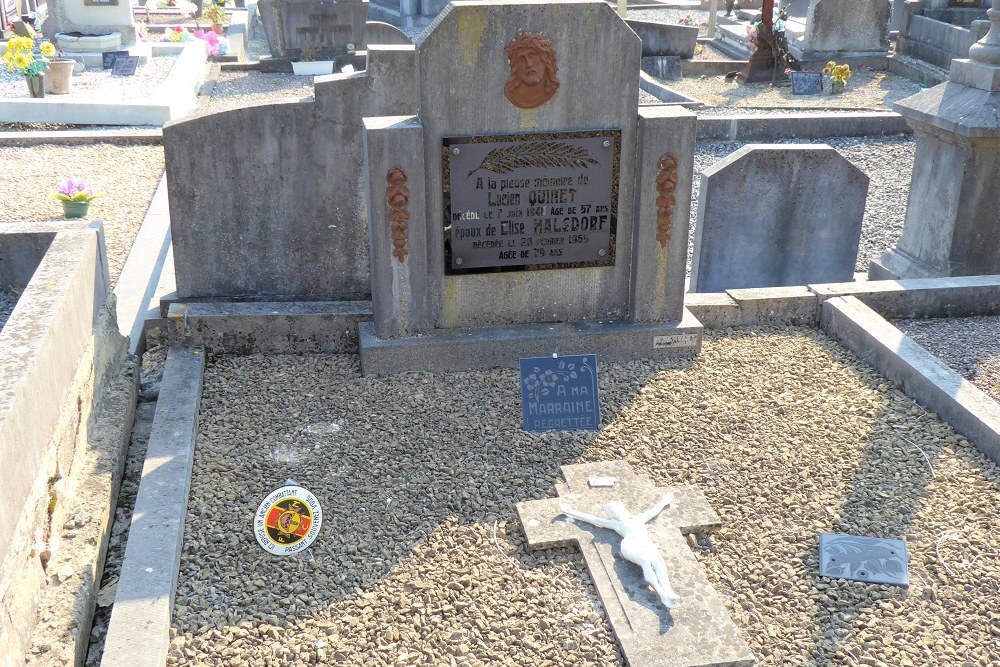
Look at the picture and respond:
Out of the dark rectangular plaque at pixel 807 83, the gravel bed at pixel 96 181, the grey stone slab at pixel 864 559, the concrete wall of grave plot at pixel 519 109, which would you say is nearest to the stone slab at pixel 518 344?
the concrete wall of grave plot at pixel 519 109

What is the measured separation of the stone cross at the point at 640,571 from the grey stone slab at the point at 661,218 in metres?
1.42

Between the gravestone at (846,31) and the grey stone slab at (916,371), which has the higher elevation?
the gravestone at (846,31)

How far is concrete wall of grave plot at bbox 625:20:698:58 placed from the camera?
1644cm

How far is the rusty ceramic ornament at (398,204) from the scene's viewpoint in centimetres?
517

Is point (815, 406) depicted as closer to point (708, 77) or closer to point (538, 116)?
point (538, 116)

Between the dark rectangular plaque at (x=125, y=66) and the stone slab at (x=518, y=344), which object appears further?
the dark rectangular plaque at (x=125, y=66)

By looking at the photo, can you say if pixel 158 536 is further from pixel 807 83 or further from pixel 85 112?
pixel 807 83

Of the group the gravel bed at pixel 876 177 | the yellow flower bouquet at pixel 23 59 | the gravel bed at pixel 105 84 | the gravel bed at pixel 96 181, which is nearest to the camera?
the gravel bed at pixel 96 181

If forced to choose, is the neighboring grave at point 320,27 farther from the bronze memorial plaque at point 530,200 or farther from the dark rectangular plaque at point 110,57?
the bronze memorial plaque at point 530,200

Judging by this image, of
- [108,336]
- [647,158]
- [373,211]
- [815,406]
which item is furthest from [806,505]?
[108,336]

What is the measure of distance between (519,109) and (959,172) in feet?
11.5

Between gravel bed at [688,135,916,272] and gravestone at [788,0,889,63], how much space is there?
6.02m

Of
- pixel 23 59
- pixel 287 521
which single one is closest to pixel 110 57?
pixel 23 59

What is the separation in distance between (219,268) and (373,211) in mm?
1321
